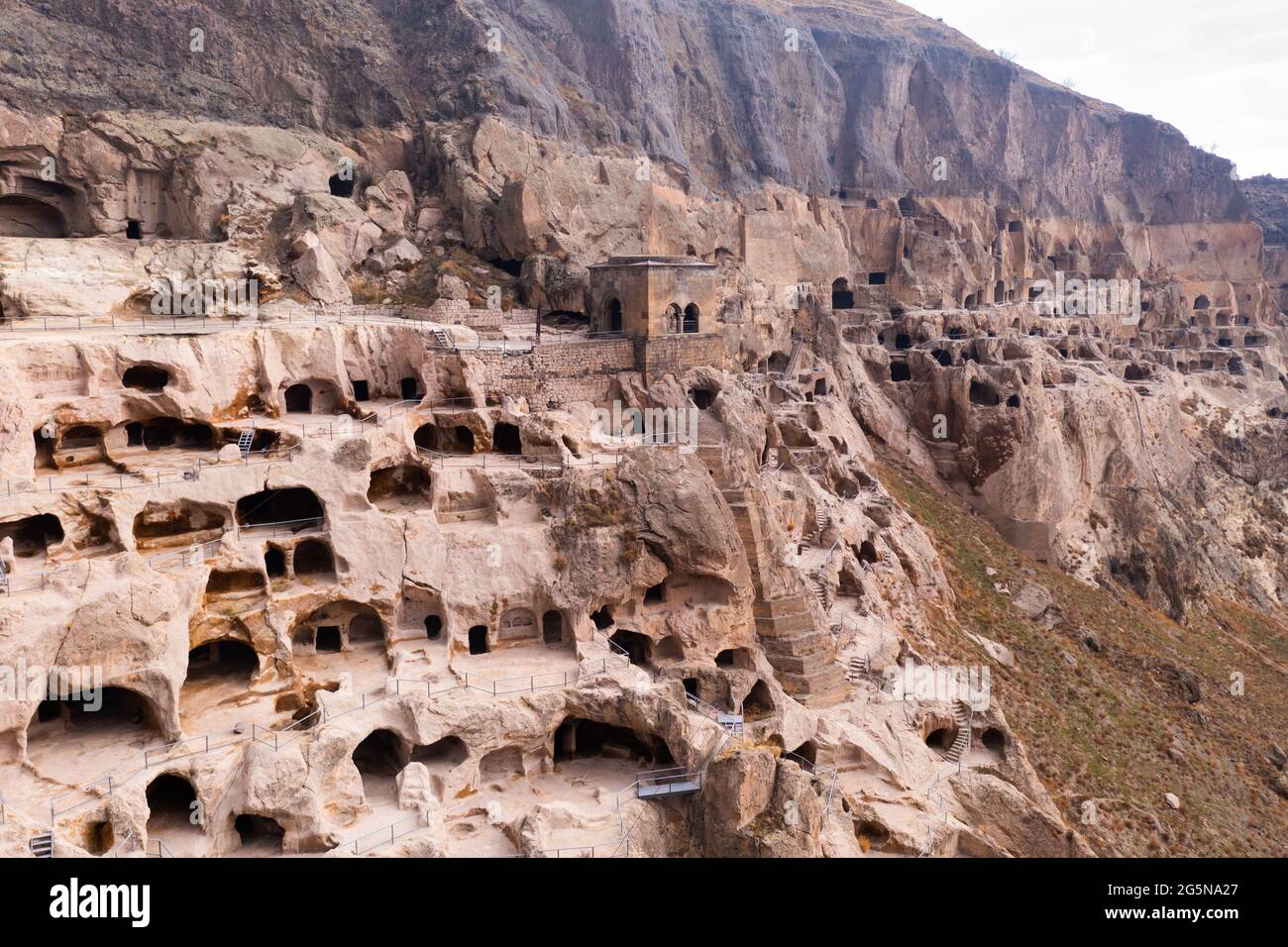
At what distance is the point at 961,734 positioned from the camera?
3309cm

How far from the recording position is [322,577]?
29000mm

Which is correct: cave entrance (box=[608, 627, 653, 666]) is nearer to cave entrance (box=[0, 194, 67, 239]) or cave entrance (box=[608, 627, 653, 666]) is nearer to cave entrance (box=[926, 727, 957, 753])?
cave entrance (box=[926, 727, 957, 753])

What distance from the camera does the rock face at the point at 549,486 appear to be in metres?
24.2

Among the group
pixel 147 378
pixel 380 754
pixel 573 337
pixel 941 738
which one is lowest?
pixel 941 738

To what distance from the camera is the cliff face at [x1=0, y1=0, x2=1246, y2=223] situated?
46219 millimetres

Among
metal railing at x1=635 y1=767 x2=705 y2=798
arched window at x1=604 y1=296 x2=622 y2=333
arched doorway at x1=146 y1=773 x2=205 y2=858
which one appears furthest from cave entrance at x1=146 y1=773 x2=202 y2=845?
arched window at x1=604 y1=296 x2=622 y2=333

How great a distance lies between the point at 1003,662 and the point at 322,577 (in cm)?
2550

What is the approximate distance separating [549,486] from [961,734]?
16.0 metres

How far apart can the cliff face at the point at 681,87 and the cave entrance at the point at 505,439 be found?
74.1 ft

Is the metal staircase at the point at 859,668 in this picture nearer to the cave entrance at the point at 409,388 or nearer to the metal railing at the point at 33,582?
the cave entrance at the point at 409,388

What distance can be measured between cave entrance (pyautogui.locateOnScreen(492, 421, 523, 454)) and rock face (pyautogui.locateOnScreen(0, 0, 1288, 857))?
1.06m

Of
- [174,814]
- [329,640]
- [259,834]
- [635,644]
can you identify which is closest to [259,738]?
[259,834]

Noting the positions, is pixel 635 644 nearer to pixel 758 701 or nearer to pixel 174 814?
pixel 758 701

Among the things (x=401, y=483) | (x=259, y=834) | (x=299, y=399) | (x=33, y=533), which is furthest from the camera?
(x=299, y=399)
